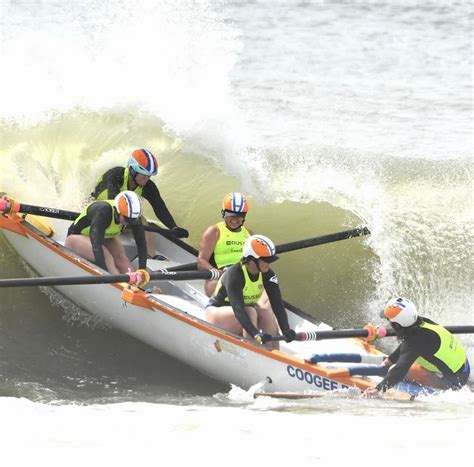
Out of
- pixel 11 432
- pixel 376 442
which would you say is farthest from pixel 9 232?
pixel 376 442

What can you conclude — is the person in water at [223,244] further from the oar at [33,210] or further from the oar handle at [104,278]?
the oar at [33,210]

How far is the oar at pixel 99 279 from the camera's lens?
1059cm

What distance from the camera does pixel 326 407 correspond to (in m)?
9.40

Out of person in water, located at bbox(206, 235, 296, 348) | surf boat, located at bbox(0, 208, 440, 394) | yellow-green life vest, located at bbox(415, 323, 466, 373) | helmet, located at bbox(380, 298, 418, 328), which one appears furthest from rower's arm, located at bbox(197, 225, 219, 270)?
yellow-green life vest, located at bbox(415, 323, 466, 373)

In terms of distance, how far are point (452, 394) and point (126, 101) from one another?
8264mm

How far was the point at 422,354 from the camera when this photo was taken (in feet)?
32.3

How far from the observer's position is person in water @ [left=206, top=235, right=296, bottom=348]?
10211mm

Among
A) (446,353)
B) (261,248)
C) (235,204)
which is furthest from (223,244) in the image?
(446,353)

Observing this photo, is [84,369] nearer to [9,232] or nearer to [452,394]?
[9,232]

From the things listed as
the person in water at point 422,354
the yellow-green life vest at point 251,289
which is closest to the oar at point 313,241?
the yellow-green life vest at point 251,289

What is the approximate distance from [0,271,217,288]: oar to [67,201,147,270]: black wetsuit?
0.42 metres

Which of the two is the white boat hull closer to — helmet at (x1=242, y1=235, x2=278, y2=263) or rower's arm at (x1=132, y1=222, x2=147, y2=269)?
rower's arm at (x1=132, y1=222, x2=147, y2=269)

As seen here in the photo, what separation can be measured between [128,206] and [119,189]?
1.28 m

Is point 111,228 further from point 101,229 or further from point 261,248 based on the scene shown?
point 261,248
